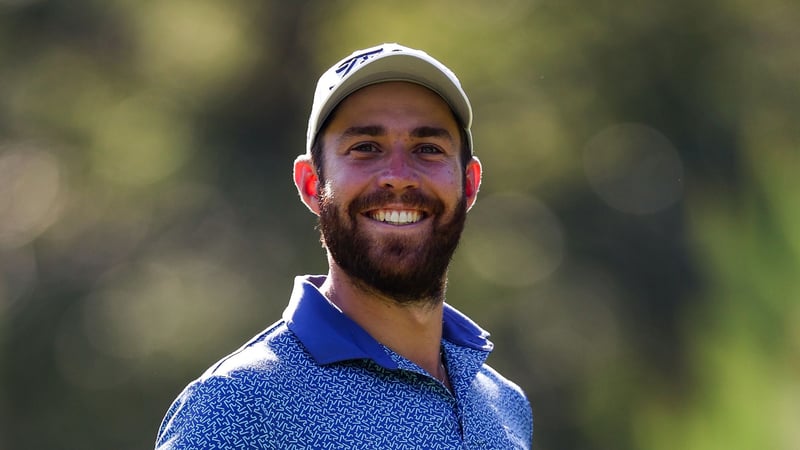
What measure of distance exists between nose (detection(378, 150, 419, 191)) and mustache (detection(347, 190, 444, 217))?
16 mm

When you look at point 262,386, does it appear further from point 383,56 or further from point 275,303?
point 275,303

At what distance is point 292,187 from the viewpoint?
1002 centimetres

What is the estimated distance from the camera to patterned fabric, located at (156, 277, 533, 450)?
229cm

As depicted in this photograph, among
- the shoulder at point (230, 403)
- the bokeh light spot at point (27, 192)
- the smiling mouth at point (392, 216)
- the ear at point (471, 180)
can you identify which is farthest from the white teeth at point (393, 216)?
the bokeh light spot at point (27, 192)

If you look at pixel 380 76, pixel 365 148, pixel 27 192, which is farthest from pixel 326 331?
pixel 27 192

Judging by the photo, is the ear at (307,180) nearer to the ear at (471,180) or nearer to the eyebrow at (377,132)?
the eyebrow at (377,132)

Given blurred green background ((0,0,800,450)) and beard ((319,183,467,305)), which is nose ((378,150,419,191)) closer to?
beard ((319,183,467,305))

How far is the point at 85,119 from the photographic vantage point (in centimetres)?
1070

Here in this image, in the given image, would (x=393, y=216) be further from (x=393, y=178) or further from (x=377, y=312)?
(x=377, y=312)

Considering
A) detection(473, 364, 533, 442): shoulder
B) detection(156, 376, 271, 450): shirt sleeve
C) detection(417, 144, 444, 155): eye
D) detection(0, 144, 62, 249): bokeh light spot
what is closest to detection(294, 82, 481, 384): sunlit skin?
detection(417, 144, 444, 155): eye

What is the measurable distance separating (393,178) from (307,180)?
0.31 m

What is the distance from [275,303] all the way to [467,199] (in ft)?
22.4

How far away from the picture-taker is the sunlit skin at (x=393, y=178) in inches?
109

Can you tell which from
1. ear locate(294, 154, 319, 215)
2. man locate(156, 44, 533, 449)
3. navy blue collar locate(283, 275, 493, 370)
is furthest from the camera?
A: ear locate(294, 154, 319, 215)
